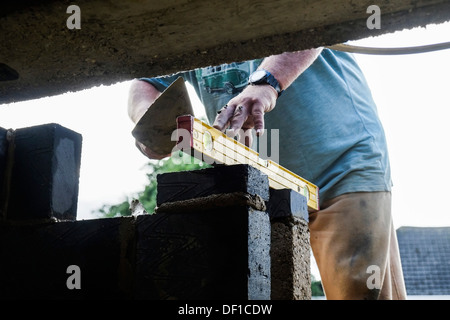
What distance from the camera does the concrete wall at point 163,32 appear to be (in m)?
1.76

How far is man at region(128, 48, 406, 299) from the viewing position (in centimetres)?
361

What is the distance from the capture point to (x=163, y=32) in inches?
75.9

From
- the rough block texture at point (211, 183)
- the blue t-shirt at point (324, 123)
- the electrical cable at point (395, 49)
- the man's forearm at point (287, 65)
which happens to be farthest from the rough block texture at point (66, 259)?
the blue t-shirt at point (324, 123)

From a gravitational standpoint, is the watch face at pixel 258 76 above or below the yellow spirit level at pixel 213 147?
above

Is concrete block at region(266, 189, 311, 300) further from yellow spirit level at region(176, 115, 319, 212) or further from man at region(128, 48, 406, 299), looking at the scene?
man at region(128, 48, 406, 299)

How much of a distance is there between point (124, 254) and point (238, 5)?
3.62 ft

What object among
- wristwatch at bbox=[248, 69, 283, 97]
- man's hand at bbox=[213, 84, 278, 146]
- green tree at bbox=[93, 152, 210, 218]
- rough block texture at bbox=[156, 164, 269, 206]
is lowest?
rough block texture at bbox=[156, 164, 269, 206]

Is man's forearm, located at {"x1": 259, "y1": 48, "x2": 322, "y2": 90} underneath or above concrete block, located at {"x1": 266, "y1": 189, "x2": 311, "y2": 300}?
above

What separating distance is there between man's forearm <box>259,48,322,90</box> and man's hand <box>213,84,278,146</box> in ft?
→ 0.45

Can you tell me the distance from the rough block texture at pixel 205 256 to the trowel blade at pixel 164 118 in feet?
1.77

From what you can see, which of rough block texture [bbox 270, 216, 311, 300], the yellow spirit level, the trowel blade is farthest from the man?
rough block texture [bbox 270, 216, 311, 300]

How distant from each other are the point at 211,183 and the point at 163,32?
60 centimetres

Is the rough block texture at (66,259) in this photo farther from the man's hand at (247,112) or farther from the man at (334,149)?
the man at (334,149)

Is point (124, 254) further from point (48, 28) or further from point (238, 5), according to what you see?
point (238, 5)
